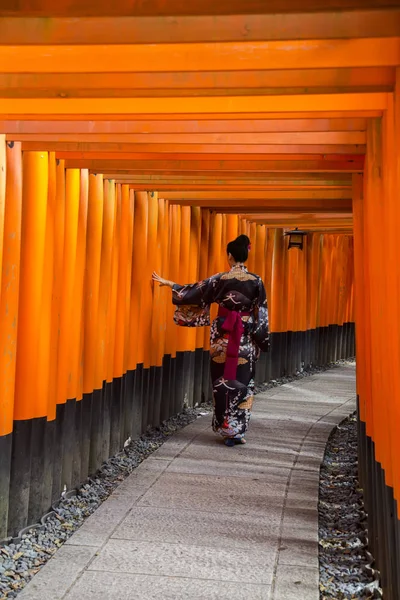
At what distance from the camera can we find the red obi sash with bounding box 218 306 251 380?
282 inches

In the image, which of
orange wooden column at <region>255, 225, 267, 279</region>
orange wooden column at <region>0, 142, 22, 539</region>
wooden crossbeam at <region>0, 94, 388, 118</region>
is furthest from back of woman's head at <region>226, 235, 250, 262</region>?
orange wooden column at <region>255, 225, 267, 279</region>

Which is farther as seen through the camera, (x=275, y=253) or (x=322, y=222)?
(x=275, y=253)

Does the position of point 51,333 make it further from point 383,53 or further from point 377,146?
point 383,53

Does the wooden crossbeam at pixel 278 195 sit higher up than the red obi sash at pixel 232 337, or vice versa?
the wooden crossbeam at pixel 278 195

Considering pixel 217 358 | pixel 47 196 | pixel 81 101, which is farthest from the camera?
pixel 217 358

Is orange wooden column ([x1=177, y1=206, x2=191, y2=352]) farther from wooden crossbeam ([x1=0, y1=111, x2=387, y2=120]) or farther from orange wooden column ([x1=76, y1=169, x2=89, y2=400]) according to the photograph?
wooden crossbeam ([x1=0, y1=111, x2=387, y2=120])

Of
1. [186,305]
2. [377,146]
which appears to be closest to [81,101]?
[377,146]

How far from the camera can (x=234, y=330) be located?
23.5ft

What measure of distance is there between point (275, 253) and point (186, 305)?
18.9ft

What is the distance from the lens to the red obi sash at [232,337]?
716 centimetres

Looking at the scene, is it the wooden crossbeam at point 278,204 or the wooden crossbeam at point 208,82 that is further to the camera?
the wooden crossbeam at point 278,204

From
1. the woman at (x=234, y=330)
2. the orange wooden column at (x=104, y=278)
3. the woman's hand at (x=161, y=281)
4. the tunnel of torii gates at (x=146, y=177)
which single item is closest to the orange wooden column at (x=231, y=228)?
the tunnel of torii gates at (x=146, y=177)

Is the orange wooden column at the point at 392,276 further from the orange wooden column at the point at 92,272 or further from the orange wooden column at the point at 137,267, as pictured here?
the orange wooden column at the point at 137,267

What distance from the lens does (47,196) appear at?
191 inches
